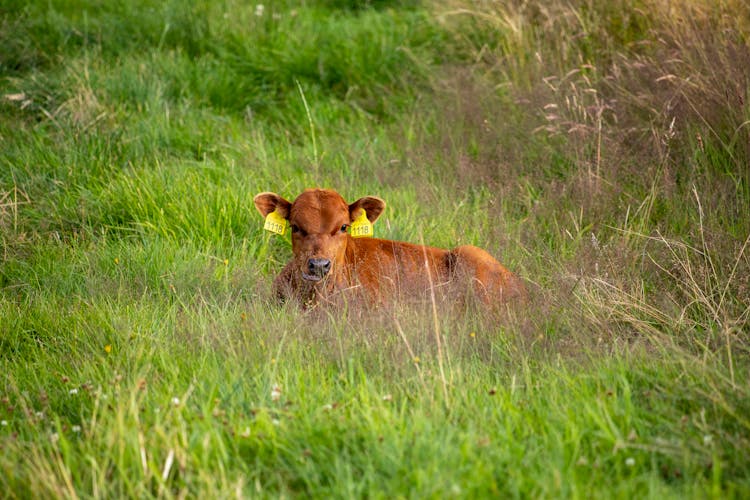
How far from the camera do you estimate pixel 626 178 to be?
24.3ft

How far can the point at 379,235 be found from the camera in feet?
23.8

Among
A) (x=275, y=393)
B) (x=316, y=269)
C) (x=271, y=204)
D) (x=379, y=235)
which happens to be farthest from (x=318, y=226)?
(x=275, y=393)

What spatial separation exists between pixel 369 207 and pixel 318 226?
548 mm

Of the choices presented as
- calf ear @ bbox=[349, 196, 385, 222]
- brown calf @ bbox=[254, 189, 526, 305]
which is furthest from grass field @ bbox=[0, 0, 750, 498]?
calf ear @ bbox=[349, 196, 385, 222]

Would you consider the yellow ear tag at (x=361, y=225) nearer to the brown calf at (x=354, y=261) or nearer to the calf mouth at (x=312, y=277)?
the brown calf at (x=354, y=261)

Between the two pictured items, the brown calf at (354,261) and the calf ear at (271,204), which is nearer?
the brown calf at (354,261)

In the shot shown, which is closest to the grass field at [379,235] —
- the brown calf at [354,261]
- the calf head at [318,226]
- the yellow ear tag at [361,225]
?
the brown calf at [354,261]

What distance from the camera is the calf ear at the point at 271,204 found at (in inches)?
251

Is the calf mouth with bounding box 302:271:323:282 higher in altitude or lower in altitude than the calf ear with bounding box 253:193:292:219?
lower

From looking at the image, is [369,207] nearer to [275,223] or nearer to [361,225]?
[361,225]

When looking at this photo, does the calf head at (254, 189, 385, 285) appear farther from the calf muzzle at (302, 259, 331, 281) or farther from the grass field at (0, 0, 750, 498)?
the grass field at (0, 0, 750, 498)

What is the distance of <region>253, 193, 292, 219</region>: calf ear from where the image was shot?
21.0ft

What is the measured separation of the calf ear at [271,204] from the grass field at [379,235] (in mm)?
433

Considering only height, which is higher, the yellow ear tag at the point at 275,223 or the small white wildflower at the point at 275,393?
the small white wildflower at the point at 275,393
